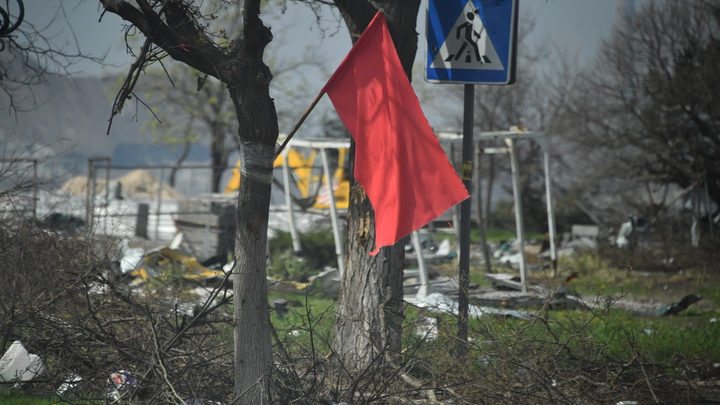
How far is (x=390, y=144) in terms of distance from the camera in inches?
168

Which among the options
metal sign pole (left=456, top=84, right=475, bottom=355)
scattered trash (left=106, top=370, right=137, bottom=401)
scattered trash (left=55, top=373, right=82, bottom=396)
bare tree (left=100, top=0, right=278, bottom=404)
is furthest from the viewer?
metal sign pole (left=456, top=84, right=475, bottom=355)

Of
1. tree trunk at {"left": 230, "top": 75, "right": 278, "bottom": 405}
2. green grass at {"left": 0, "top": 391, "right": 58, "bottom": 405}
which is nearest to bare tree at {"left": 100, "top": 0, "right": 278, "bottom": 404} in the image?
tree trunk at {"left": 230, "top": 75, "right": 278, "bottom": 405}

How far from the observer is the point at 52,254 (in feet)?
21.5

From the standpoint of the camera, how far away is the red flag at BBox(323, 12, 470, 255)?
13.8 ft

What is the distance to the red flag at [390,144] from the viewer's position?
4.21m

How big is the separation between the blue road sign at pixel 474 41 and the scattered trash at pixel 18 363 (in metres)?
3.25

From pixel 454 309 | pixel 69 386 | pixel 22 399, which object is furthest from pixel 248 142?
pixel 454 309

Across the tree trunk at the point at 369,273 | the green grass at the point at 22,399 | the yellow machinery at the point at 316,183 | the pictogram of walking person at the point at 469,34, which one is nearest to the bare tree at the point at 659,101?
the yellow machinery at the point at 316,183

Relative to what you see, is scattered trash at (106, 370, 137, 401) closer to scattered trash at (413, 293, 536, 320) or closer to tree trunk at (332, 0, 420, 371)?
tree trunk at (332, 0, 420, 371)

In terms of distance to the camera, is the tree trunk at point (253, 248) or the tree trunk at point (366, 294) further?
the tree trunk at point (366, 294)

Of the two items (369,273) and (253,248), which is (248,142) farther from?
(369,273)

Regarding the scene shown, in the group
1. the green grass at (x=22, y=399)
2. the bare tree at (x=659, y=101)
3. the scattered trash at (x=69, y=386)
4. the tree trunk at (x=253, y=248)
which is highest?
the bare tree at (x=659, y=101)

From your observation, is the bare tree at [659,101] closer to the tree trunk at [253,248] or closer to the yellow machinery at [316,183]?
the yellow machinery at [316,183]

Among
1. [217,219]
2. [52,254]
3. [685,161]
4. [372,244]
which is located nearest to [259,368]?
[372,244]
